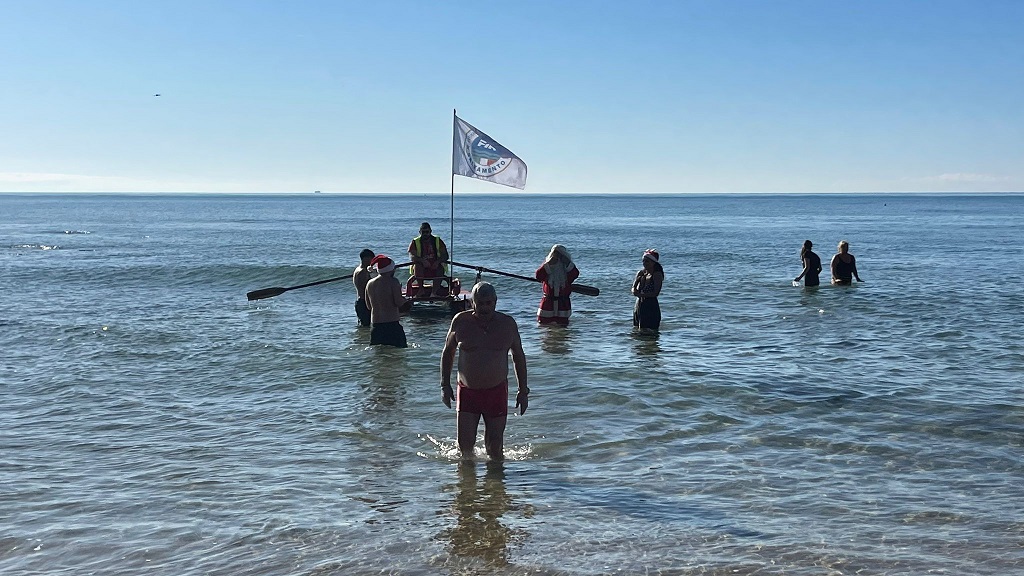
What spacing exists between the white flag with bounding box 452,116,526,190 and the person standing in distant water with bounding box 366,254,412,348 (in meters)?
5.01

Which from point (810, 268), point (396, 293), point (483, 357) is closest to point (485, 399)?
point (483, 357)

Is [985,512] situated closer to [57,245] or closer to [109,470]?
[109,470]

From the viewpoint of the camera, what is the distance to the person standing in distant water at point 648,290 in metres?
15.3

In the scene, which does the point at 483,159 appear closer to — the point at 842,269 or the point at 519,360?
the point at 842,269

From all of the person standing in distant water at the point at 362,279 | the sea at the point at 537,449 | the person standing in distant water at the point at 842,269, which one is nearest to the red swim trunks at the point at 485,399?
the sea at the point at 537,449

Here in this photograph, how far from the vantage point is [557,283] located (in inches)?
659

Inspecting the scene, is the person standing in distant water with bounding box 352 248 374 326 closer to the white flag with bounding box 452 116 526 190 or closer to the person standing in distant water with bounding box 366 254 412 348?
the person standing in distant water with bounding box 366 254 412 348

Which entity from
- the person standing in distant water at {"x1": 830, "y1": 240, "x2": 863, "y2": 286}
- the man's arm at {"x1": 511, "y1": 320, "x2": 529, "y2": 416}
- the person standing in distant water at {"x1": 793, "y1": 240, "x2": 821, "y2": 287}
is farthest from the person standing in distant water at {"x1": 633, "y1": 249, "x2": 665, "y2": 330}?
the person standing in distant water at {"x1": 830, "y1": 240, "x2": 863, "y2": 286}

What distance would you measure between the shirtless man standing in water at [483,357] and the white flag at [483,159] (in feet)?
34.8

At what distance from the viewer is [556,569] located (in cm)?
621

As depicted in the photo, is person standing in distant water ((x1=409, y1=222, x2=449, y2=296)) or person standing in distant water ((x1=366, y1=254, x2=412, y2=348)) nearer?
person standing in distant water ((x1=366, y1=254, x2=412, y2=348))

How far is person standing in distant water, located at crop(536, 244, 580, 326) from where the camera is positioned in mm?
16094

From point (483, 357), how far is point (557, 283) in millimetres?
9094

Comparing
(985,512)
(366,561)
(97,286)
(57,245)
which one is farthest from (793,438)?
(57,245)
